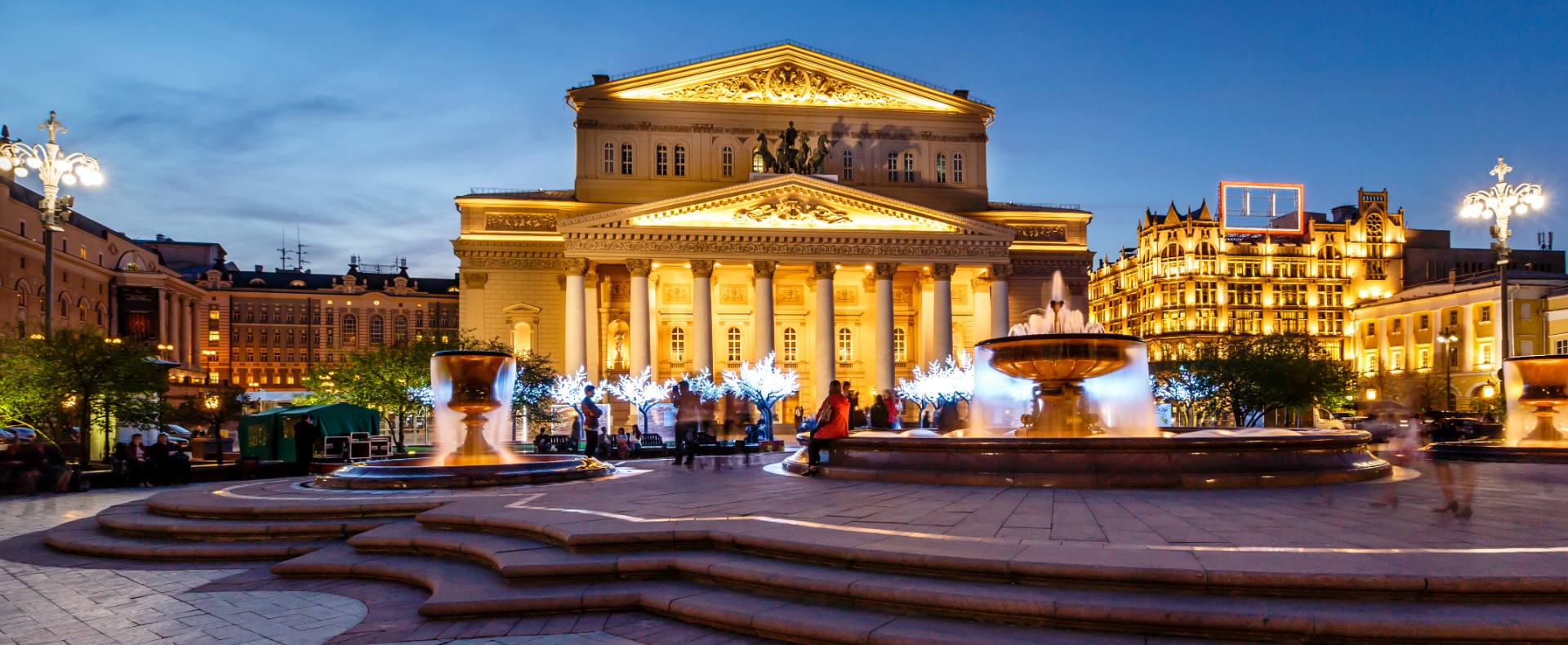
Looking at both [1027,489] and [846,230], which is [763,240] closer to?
[846,230]

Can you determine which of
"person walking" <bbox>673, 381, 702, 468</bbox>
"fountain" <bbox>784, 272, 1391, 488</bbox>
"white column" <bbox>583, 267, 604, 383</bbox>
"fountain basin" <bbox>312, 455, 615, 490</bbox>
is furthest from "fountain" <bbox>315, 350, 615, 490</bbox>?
"white column" <bbox>583, 267, 604, 383</bbox>

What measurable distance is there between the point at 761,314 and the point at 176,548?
37.7m

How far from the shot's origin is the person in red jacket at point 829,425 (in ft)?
45.6

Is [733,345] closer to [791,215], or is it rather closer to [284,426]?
[791,215]

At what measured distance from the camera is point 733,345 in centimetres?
5494

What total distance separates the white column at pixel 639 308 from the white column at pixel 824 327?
25.2ft

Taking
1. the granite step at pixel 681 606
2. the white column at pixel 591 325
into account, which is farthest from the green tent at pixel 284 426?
the granite step at pixel 681 606

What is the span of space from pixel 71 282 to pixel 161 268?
1302 cm

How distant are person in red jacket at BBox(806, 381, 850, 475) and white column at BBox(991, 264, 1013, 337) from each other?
37051 millimetres

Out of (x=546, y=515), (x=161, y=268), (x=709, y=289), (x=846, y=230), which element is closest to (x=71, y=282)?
(x=161, y=268)

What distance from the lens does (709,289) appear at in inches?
1893

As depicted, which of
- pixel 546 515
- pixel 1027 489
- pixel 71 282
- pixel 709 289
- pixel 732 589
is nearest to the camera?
pixel 732 589

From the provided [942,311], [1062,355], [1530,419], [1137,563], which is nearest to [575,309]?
[942,311]

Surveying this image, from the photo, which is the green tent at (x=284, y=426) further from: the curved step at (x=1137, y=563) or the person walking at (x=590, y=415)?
the curved step at (x=1137, y=563)
